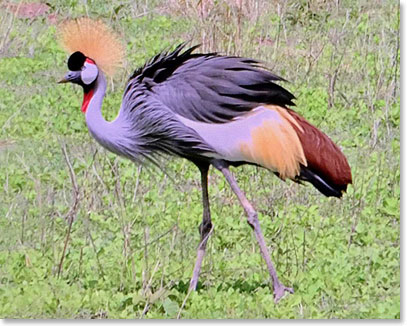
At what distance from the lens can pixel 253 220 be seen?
3836 millimetres

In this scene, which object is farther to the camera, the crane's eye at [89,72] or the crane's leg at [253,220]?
the crane's eye at [89,72]

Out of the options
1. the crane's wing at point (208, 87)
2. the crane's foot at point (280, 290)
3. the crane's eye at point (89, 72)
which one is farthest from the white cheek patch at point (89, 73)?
the crane's foot at point (280, 290)

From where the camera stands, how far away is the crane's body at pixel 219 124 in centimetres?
380

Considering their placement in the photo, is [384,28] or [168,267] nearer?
[168,267]

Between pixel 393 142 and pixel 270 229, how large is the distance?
1.51 ft

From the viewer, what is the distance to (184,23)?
4250 mm

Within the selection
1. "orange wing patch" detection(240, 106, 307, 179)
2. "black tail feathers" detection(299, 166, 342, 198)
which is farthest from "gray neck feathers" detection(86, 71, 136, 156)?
"black tail feathers" detection(299, 166, 342, 198)

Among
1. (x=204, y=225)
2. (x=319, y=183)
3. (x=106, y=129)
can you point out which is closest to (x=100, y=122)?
(x=106, y=129)

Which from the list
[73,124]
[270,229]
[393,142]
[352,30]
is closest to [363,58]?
[352,30]

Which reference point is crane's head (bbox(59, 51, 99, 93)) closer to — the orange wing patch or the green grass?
the green grass

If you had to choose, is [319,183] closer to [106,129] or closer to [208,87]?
[208,87]

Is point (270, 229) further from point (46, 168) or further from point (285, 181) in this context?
point (46, 168)

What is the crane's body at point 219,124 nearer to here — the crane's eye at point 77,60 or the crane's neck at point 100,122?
the crane's neck at point 100,122

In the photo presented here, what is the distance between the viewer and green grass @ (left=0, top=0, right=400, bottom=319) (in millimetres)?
3757
